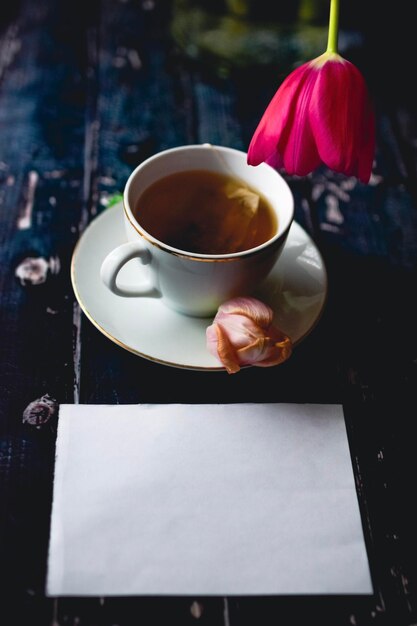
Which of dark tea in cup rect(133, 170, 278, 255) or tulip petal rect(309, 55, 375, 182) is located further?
dark tea in cup rect(133, 170, 278, 255)

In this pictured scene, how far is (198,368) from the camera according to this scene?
22.3 inches

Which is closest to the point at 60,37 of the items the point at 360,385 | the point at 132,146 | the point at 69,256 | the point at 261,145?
the point at 132,146

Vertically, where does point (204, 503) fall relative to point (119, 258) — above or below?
below

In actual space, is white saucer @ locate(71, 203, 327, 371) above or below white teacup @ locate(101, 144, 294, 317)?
below

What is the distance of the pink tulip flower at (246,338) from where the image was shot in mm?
538

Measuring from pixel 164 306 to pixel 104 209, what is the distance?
189 millimetres

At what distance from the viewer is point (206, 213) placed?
2.16 ft

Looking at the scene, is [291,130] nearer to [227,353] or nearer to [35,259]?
[227,353]

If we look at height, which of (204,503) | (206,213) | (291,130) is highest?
(291,130)

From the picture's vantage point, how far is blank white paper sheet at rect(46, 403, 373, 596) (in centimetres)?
48

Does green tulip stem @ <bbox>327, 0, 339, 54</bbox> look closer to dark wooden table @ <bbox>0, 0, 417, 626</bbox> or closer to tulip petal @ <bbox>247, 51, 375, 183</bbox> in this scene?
tulip petal @ <bbox>247, 51, 375, 183</bbox>

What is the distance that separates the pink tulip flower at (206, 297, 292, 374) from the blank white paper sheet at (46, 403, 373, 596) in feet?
0.18

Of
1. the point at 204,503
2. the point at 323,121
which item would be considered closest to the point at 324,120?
the point at 323,121

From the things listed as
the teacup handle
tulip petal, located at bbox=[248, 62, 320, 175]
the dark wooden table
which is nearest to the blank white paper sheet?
the dark wooden table
